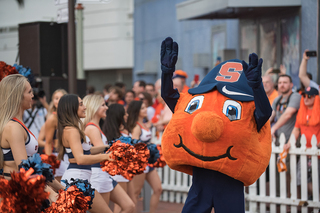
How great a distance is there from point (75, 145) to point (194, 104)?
1.43 metres

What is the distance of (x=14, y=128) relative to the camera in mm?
3520

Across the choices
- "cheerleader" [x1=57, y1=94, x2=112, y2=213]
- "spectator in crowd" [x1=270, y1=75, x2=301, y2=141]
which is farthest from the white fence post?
"cheerleader" [x1=57, y1=94, x2=112, y2=213]

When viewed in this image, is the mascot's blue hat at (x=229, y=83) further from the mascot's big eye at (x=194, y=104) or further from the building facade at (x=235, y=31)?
the building facade at (x=235, y=31)

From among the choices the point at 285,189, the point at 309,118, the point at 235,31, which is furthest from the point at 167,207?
the point at 235,31

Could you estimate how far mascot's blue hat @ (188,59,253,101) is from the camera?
382cm

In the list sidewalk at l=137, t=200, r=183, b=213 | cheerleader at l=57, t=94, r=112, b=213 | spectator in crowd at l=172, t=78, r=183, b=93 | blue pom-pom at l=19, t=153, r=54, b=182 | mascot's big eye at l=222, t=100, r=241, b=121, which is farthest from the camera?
spectator in crowd at l=172, t=78, r=183, b=93

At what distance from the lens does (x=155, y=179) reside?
646cm

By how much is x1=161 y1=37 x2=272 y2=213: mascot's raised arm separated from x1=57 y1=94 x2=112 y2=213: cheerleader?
1.00m

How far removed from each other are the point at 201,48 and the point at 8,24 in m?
8.54

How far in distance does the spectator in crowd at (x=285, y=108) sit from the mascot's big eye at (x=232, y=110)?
3331 mm

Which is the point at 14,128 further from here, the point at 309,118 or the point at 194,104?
the point at 309,118

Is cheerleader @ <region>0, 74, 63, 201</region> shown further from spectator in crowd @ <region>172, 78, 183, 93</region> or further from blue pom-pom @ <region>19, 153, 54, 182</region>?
spectator in crowd @ <region>172, 78, 183, 93</region>

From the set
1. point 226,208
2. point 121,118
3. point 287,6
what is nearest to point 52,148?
point 121,118

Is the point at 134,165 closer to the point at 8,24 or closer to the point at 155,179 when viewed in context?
the point at 155,179
